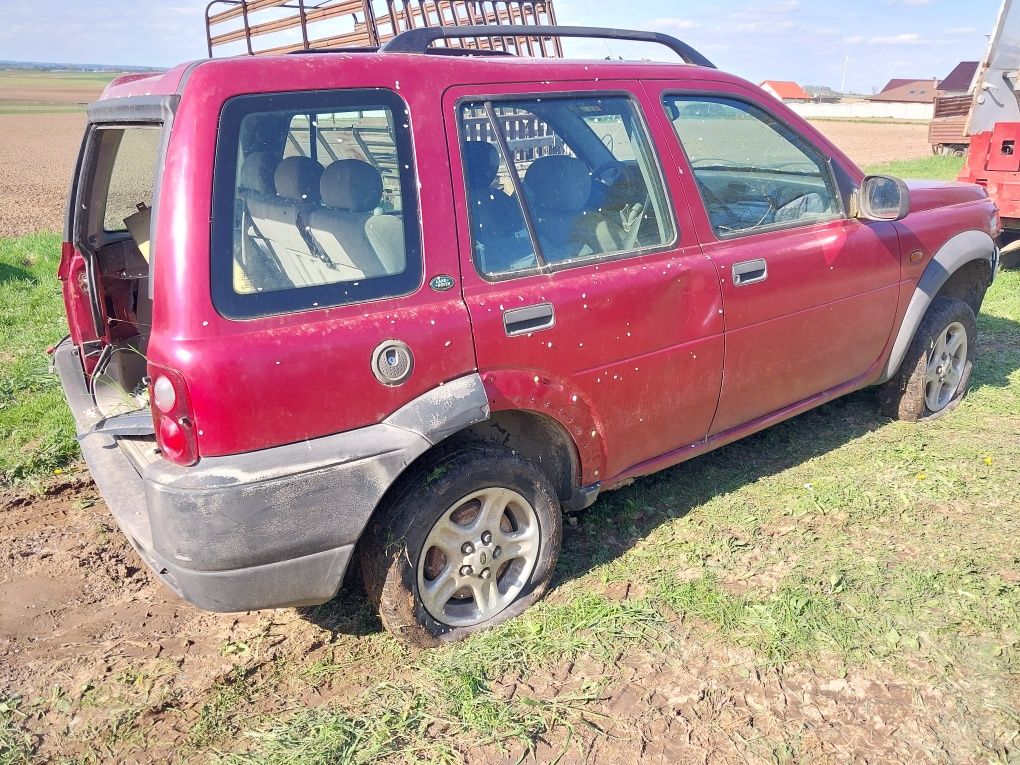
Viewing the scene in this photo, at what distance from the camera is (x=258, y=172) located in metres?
2.36

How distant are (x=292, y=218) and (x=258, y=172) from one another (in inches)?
6.3

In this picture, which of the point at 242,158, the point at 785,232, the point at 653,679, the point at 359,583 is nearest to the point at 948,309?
the point at 785,232

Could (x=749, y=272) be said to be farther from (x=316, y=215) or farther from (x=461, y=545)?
(x=316, y=215)

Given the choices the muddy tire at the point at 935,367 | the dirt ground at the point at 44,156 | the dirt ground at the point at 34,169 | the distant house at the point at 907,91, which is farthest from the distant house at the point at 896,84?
the muddy tire at the point at 935,367

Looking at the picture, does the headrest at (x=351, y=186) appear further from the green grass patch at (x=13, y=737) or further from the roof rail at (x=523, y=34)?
the green grass patch at (x=13, y=737)

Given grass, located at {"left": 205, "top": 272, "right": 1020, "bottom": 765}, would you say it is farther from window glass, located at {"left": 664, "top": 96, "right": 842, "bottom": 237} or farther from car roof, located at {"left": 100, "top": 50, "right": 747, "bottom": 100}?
car roof, located at {"left": 100, "top": 50, "right": 747, "bottom": 100}

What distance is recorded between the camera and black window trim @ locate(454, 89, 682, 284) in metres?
2.68

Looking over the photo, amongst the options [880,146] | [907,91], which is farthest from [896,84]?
[880,146]

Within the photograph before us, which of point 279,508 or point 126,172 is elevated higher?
point 126,172

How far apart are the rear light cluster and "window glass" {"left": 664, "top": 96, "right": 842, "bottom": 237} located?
2.16 metres

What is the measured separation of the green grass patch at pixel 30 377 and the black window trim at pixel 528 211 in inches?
116

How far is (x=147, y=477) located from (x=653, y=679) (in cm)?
174

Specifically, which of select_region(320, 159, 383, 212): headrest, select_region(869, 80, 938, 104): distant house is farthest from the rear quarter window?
select_region(869, 80, 938, 104): distant house

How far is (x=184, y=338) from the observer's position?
88.0 inches
